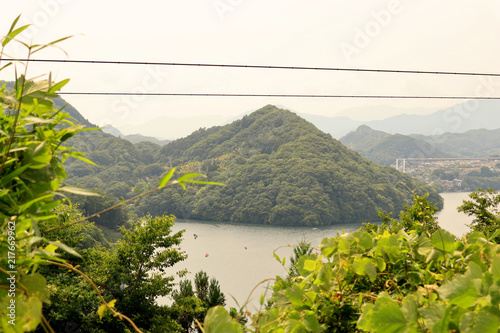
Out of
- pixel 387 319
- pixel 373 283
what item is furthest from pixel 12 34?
pixel 373 283

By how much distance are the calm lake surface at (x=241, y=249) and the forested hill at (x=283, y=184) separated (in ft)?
8.26

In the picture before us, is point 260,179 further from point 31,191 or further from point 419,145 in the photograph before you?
point 31,191

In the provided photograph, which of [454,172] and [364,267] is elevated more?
[454,172]

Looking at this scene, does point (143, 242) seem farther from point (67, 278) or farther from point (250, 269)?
point (250, 269)

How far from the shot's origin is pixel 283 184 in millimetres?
55688

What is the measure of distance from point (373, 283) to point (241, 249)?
40.5 metres

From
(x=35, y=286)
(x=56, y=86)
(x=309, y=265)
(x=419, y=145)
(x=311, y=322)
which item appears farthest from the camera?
(x=419, y=145)

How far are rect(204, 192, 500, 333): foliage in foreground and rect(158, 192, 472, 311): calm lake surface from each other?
92.5 feet

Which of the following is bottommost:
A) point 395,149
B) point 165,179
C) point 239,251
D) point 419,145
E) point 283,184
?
point 239,251

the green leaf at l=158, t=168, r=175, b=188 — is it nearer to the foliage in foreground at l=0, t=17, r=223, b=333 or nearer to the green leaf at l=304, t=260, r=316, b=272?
the foliage in foreground at l=0, t=17, r=223, b=333

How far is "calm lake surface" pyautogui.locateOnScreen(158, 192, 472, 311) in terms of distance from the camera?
33.0 meters

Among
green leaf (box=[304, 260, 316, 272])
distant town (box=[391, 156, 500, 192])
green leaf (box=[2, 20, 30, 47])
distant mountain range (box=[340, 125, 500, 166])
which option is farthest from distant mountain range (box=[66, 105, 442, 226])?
green leaf (box=[2, 20, 30, 47])

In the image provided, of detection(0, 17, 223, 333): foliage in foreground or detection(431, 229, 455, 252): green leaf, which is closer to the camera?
detection(0, 17, 223, 333): foliage in foreground

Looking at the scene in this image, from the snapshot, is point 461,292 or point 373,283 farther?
point 373,283
